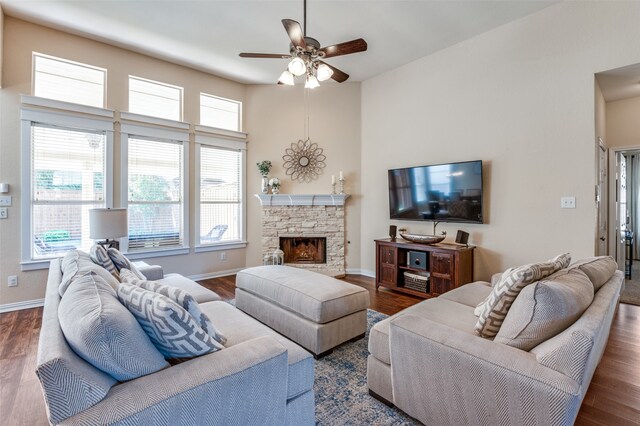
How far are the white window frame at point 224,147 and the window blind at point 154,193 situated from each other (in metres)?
0.24

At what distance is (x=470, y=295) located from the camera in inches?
96.0

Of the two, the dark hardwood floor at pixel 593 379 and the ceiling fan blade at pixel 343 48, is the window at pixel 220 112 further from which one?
the dark hardwood floor at pixel 593 379

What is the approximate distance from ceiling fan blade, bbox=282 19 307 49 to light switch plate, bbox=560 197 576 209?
3041 mm

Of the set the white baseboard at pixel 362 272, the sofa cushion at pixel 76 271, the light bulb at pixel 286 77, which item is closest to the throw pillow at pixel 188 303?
the sofa cushion at pixel 76 271

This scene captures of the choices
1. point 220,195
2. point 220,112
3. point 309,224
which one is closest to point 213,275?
point 220,195

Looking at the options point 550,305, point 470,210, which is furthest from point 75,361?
point 470,210

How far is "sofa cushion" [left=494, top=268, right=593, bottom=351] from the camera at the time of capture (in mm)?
1300

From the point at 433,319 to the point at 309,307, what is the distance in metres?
0.91

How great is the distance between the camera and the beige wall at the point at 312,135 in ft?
17.1

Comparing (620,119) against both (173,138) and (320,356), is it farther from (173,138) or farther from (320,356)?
(173,138)

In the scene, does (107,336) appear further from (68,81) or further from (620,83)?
(620,83)

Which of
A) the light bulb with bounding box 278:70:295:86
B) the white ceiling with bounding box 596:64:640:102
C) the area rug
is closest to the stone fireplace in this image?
the light bulb with bounding box 278:70:295:86

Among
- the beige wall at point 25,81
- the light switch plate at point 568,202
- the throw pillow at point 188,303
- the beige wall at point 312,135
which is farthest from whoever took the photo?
the beige wall at point 312,135

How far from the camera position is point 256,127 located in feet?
17.3
